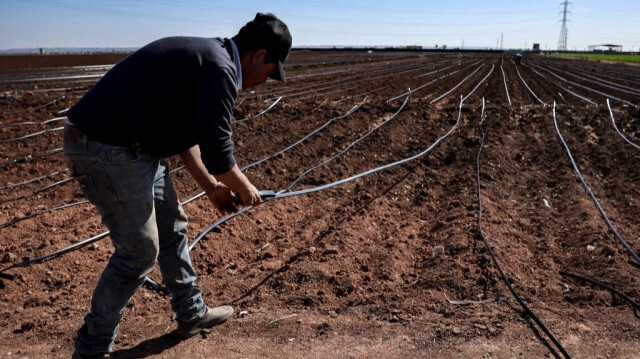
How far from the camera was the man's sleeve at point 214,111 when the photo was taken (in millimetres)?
1844

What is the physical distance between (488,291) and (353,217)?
70.9 inches

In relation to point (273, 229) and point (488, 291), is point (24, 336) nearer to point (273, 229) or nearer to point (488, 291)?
point (273, 229)

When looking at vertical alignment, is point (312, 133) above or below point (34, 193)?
above

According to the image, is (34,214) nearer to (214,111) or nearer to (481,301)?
(214,111)

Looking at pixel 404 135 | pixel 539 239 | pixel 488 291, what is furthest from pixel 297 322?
pixel 404 135

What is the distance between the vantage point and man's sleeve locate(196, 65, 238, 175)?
1844 millimetres

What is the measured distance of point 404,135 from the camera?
26.4 feet

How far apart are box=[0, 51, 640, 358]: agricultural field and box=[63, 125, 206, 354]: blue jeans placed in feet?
1.31

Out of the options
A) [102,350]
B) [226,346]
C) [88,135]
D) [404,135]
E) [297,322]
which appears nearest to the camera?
[88,135]

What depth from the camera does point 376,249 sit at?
3.91m

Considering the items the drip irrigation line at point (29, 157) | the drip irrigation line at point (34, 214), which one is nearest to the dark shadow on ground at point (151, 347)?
the drip irrigation line at point (34, 214)

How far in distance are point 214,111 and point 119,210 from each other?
2.06 feet

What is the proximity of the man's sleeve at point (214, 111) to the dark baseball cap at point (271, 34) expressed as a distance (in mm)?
242

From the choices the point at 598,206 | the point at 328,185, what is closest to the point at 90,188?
the point at 328,185
